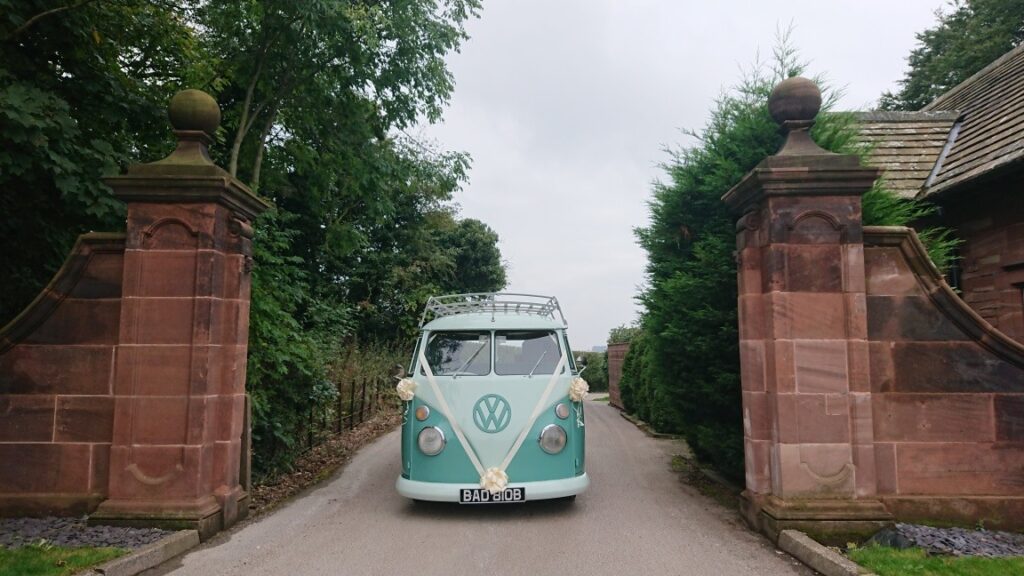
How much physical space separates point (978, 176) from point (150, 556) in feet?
37.2

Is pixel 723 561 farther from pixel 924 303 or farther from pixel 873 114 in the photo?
pixel 873 114

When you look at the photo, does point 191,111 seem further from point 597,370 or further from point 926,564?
point 597,370

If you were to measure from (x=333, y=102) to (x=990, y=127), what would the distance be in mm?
11376

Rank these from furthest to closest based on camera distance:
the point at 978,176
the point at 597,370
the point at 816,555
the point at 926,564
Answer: the point at 597,370 → the point at 978,176 → the point at 816,555 → the point at 926,564

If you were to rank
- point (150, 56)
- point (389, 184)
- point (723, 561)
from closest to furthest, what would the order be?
point (723, 561) → point (150, 56) → point (389, 184)

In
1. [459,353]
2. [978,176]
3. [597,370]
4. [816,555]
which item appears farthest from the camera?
[597,370]

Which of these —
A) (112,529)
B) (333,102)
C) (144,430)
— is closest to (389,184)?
(333,102)

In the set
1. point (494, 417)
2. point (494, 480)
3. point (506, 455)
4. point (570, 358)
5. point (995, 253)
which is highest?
point (995, 253)

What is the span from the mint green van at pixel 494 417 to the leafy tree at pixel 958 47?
73.7ft

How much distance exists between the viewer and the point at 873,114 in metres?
13.0

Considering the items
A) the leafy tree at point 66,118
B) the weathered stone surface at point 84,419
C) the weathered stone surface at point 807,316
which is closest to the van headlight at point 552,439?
the weathered stone surface at point 807,316

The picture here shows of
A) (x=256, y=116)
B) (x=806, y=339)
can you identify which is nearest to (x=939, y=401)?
(x=806, y=339)

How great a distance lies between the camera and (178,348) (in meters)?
5.70

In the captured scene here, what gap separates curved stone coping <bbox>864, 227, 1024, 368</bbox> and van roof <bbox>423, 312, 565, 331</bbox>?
3.39 m
